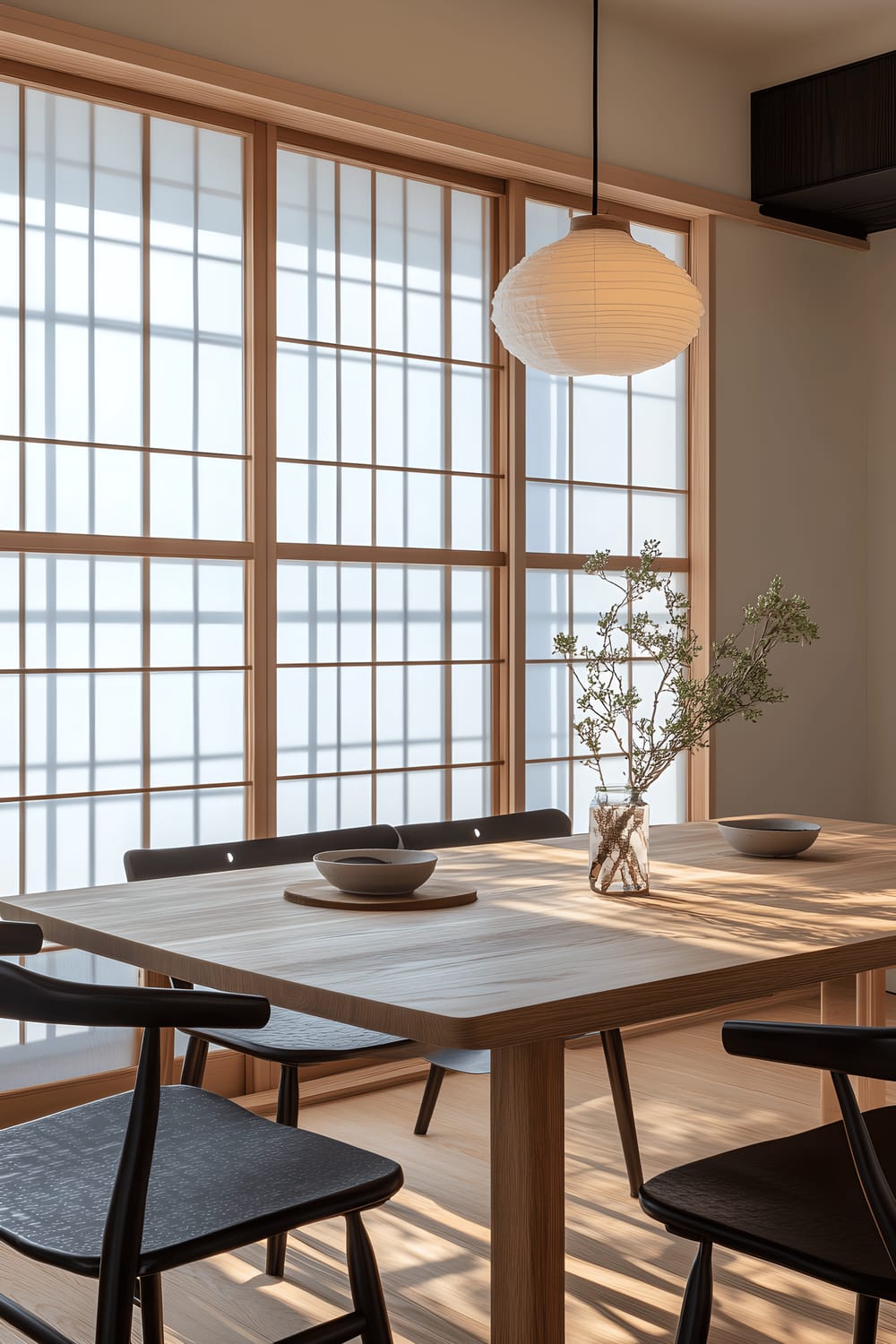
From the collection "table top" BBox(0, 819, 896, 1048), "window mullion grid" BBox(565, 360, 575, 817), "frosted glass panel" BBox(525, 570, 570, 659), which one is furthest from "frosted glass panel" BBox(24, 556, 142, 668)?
"window mullion grid" BBox(565, 360, 575, 817)

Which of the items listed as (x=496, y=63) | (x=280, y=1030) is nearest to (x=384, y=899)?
(x=280, y=1030)

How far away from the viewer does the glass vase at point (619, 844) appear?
226 cm

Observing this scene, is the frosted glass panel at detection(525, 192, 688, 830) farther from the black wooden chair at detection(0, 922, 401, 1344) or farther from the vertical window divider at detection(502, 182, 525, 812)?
the black wooden chair at detection(0, 922, 401, 1344)

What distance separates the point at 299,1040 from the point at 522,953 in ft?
2.66

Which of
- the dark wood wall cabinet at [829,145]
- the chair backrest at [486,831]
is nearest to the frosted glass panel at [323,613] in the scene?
the chair backrest at [486,831]

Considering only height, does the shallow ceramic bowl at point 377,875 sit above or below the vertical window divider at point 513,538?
below

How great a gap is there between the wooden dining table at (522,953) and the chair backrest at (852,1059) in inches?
7.2

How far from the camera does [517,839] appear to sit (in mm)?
3199

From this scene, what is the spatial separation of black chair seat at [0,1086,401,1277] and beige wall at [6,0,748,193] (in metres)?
2.57

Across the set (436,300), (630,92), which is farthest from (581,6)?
(436,300)

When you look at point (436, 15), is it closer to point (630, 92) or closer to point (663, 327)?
point (630, 92)

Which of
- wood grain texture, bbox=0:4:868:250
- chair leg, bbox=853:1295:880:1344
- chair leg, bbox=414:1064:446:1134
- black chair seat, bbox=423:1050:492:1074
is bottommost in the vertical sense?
chair leg, bbox=414:1064:446:1134

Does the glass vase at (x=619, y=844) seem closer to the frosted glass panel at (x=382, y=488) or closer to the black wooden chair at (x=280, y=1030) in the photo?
the black wooden chair at (x=280, y=1030)

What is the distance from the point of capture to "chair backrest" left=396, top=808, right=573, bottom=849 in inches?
118
